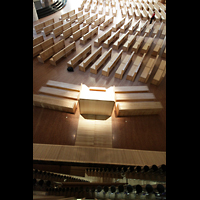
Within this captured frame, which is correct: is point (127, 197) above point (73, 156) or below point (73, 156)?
above

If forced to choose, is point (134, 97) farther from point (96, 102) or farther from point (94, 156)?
point (94, 156)

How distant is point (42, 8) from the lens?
7070mm

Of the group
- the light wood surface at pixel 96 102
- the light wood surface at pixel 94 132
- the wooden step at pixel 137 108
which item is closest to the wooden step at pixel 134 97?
the wooden step at pixel 137 108

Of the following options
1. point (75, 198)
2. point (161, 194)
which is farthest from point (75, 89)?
point (161, 194)

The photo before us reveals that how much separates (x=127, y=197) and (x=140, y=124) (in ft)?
6.18

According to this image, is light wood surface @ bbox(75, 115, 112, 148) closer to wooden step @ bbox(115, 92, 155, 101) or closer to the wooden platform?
the wooden platform

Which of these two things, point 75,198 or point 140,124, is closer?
point 75,198

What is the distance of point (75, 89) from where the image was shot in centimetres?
332

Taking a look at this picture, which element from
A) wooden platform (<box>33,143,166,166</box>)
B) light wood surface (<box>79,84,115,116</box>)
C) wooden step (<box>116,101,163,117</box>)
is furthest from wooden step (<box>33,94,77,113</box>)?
wooden step (<box>116,101,163,117</box>)

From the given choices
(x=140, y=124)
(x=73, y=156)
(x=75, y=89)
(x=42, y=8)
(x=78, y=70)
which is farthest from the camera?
(x=42, y=8)

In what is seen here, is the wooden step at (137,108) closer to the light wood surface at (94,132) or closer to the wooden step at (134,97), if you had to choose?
the wooden step at (134,97)
